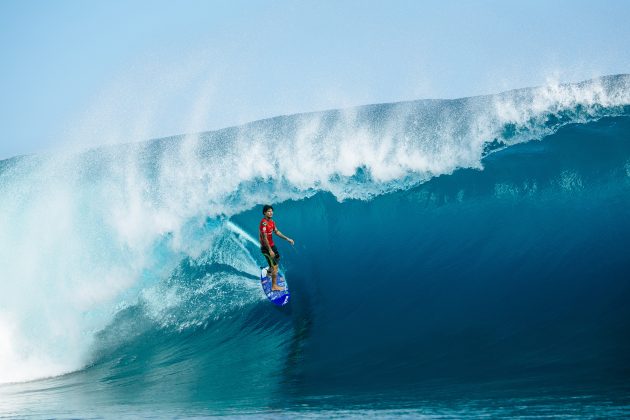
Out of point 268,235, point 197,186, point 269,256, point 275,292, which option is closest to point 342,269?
point 275,292

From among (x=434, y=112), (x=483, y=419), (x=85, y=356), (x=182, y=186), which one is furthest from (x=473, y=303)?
(x=434, y=112)

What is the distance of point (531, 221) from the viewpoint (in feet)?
28.6

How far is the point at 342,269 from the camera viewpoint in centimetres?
884

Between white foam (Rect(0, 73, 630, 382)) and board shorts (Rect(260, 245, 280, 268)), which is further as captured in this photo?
white foam (Rect(0, 73, 630, 382))

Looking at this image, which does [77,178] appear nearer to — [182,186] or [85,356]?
[182,186]

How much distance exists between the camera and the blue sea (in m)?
5.03

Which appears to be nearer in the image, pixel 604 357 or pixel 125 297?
pixel 604 357

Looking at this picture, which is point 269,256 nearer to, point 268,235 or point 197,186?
point 268,235

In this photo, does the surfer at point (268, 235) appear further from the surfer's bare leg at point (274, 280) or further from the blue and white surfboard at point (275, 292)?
the blue and white surfboard at point (275, 292)

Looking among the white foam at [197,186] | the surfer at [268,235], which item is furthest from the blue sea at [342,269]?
the surfer at [268,235]

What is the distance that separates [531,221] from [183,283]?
537cm

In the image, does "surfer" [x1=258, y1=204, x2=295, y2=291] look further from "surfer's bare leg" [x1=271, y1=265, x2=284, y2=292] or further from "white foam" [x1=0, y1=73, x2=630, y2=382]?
"white foam" [x1=0, y1=73, x2=630, y2=382]

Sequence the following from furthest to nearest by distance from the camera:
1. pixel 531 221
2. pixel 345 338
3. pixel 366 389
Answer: pixel 531 221 < pixel 345 338 < pixel 366 389

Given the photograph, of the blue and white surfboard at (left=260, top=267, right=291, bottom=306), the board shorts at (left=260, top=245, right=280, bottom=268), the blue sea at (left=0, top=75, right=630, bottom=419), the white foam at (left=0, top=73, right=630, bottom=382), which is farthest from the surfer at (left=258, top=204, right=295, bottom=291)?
the white foam at (left=0, top=73, right=630, bottom=382)
